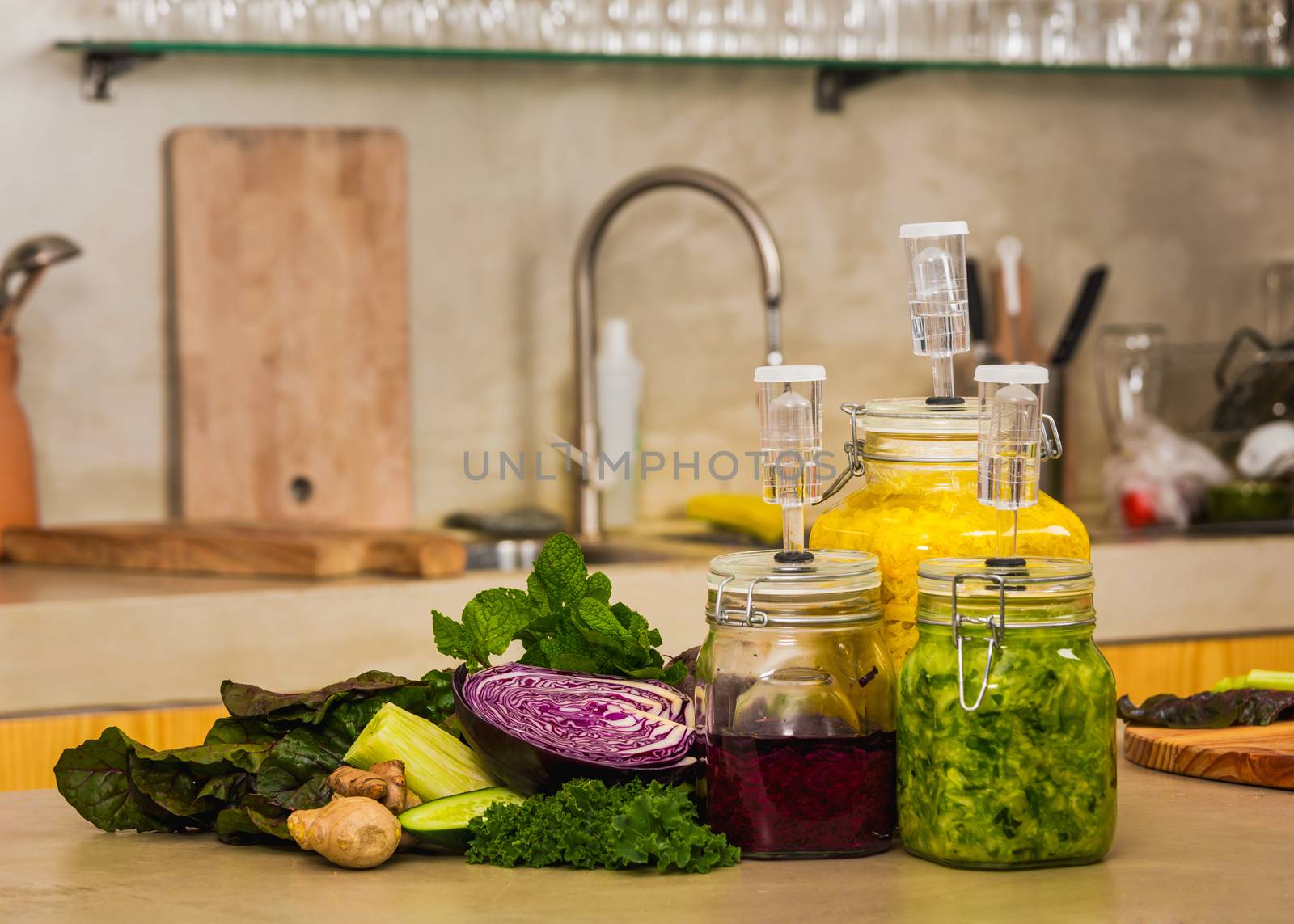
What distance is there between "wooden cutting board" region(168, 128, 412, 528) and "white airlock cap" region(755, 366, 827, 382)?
65.5 inches

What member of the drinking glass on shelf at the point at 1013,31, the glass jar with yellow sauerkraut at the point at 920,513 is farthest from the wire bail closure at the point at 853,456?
the drinking glass on shelf at the point at 1013,31

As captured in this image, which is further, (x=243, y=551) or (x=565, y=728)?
(x=243, y=551)

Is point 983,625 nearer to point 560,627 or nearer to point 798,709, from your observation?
point 798,709

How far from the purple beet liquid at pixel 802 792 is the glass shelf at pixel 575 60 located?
1.67m

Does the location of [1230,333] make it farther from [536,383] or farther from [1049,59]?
[536,383]

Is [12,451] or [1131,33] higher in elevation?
[1131,33]

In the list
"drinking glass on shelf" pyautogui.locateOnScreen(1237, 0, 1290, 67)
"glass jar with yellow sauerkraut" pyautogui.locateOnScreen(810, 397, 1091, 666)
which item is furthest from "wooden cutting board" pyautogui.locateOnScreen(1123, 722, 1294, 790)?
"drinking glass on shelf" pyautogui.locateOnScreen(1237, 0, 1290, 67)

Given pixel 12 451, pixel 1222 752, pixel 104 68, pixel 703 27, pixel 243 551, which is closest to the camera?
pixel 1222 752

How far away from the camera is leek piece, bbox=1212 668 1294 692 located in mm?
1071

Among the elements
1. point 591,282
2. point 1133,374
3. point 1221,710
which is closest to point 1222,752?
point 1221,710

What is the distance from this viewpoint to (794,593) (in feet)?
2.45

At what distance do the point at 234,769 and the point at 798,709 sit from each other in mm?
297

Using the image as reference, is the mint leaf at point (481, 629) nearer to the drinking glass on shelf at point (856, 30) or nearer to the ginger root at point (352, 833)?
the ginger root at point (352, 833)

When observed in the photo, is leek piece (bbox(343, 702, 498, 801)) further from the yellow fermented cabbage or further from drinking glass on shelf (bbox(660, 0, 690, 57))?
drinking glass on shelf (bbox(660, 0, 690, 57))
